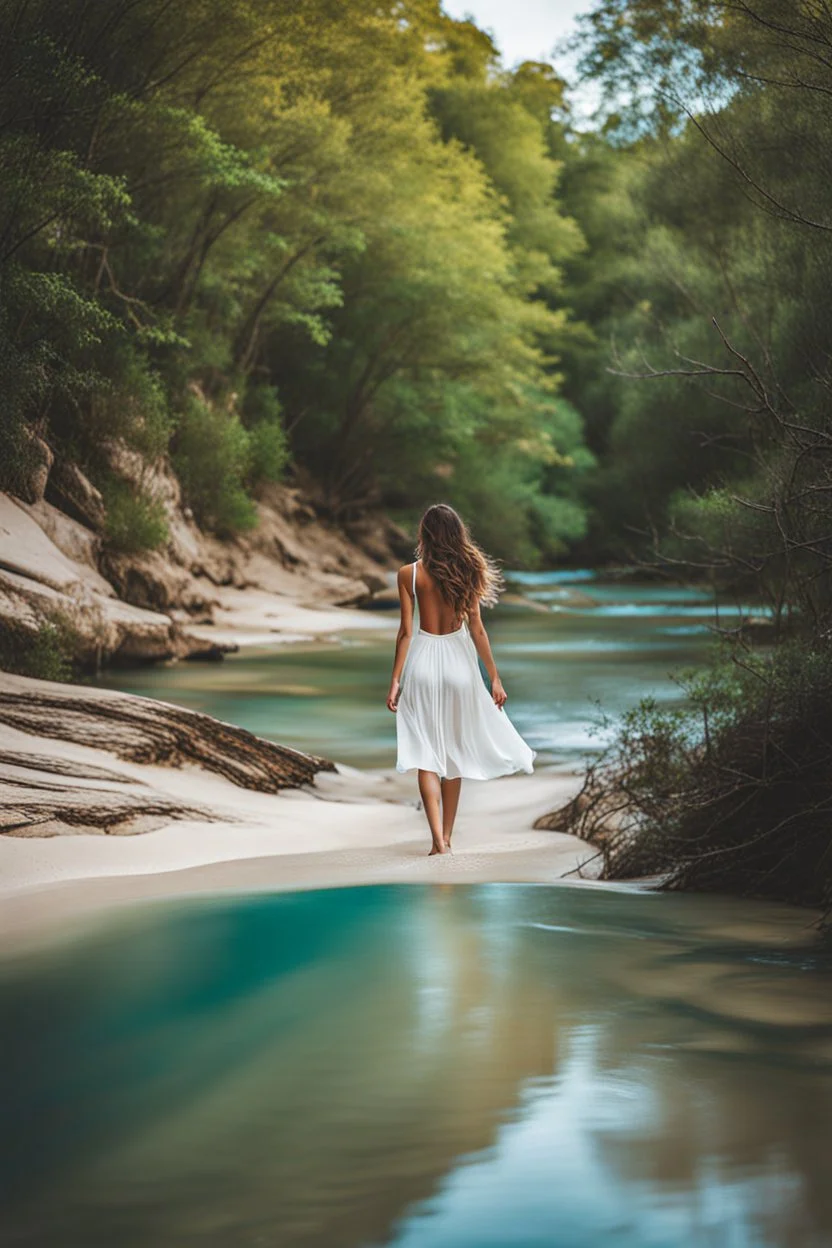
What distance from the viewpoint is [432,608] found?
27.2 feet

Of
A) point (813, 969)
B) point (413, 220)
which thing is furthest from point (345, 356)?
point (813, 969)

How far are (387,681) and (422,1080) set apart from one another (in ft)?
54.4

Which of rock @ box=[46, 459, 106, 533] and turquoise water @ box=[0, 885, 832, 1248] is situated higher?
rock @ box=[46, 459, 106, 533]

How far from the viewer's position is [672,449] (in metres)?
35.3

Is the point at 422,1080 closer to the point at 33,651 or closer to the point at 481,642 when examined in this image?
the point at 481,642

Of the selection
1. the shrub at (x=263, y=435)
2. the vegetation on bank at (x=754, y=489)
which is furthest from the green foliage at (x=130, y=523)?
the shrub at (x=263, y=435)

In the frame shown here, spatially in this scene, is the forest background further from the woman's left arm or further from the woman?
the woman's left arm

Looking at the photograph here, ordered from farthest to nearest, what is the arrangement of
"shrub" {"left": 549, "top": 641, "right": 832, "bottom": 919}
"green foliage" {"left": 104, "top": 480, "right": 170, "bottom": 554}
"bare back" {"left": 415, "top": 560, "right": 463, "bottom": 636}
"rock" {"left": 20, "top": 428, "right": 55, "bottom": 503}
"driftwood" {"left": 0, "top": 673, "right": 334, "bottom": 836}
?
"green foliage" {"left": 104, "top": 480, "right": 170, "bottom": 554} → "rock" {"left": 20, "top": 428, "right": 55, "bottom": 503} → "driftwood" {"left": 0, "top": 673, "right": 334, "bottom": 836} → "bare back" {"left": 415, "top": 560, "right": 463, "bottom": 636} → "shrub" {"left": 549, "top": 641, "right": 832, "bottom": 919}

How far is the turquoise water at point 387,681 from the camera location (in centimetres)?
1584

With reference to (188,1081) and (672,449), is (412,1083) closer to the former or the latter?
(188,1081)

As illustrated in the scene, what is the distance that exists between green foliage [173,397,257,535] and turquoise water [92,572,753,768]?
15.1 ft

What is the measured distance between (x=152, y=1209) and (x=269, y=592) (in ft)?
95.5

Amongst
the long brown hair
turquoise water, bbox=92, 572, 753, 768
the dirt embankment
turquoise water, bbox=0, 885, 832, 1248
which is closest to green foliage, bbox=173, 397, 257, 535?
the dirt embankment

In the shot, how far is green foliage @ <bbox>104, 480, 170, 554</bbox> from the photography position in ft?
79.6
